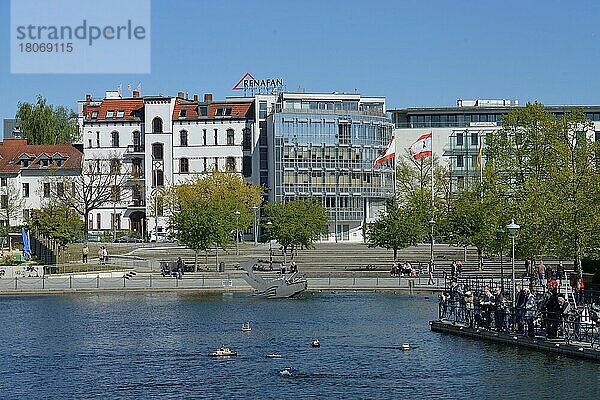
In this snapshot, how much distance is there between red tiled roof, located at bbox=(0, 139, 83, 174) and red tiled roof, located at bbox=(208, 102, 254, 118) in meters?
17.3

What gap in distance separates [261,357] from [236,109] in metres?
99.0

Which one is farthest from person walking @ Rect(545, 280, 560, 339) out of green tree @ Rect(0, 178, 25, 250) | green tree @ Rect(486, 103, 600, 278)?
green tree @ Rect(0, 178, 25, 250)

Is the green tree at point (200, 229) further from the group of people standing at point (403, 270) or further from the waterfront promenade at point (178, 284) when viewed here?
the group of people standing at point (403, 270)

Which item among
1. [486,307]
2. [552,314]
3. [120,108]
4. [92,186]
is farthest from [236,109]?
[552,314]

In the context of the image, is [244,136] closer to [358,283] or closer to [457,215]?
[457,215]

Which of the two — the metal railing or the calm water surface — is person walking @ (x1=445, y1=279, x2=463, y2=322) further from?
the calm water surface

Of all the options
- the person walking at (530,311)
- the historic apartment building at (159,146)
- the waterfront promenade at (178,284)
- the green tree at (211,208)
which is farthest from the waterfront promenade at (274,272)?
the person walking at (530,311)

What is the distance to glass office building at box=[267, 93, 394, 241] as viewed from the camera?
433ft

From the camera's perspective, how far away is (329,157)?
132 metres

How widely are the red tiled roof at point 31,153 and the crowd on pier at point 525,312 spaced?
96.1m

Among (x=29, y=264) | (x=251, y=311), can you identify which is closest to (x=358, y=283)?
(x=251, y=311)

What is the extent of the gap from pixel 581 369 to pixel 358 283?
38086mm

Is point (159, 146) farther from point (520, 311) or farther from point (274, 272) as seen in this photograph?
point (520, 311)

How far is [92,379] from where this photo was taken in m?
39.6
